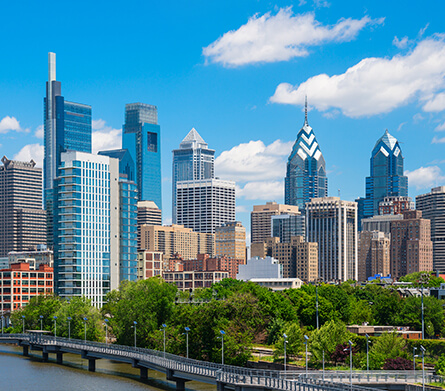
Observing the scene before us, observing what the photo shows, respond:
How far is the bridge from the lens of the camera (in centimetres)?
9012

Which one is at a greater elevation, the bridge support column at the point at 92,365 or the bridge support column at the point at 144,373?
the bridge support column at the point at 144,373

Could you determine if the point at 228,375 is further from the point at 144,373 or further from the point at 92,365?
the point at 92,365

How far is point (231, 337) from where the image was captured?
397 feet

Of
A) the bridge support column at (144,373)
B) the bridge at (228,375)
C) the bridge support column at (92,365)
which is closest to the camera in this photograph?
the bridge at (228,375)

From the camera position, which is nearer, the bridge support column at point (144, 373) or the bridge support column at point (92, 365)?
the bridge support column at point (144, 373)

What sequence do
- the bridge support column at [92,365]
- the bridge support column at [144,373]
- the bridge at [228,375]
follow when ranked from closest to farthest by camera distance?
the bridge at [228,375] → the bridge support column at [144,373] → the bridge support column at [92,365]

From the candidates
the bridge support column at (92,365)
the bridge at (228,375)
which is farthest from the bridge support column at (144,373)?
the bridge support column at (92,365)

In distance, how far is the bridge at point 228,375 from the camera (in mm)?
90125

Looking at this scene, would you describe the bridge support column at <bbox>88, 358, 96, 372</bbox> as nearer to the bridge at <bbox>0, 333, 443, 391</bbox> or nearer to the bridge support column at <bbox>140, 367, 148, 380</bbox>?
the bridge at <bbox>0, 333, 443, 391</bbox>

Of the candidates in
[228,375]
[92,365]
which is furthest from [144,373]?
[228,375]

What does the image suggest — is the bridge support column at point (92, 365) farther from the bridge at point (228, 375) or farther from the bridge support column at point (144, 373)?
the bridge support column at point (144, 373)

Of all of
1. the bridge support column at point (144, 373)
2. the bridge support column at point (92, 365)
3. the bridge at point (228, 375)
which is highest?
the bridge at point (228, 375)

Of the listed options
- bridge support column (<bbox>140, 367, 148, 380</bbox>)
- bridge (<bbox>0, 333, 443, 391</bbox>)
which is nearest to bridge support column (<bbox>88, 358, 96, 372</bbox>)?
bridge (<bbox>0, 333, 443, 391</bbox>)

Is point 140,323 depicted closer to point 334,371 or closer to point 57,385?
point 57,385
